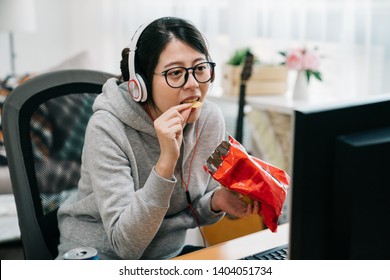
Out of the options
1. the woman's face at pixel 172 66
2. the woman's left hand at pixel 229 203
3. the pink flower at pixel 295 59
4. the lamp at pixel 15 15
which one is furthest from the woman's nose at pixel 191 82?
the lamp at pixel 15 15

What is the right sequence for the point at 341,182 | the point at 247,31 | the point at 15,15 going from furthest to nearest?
1. the point at 15,15
2. the point at 247,31
3. the point at 341,182

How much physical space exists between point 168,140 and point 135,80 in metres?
0.17

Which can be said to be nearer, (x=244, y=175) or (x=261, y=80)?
(x=244, y=175)

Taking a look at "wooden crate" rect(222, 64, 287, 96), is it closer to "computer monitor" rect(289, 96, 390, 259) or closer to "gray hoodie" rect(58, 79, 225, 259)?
"gray hoodie" rect(58, 79, 225, 259)

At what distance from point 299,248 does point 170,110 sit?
19.9 inches

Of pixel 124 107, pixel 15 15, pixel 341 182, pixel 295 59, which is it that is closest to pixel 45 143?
pixel 124 107

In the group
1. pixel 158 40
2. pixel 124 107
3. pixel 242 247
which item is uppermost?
pixel 158 40

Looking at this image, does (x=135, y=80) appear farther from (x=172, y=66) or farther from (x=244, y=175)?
(x=244, y=175)

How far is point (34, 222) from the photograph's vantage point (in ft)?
3.56

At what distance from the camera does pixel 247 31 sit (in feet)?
9.36
